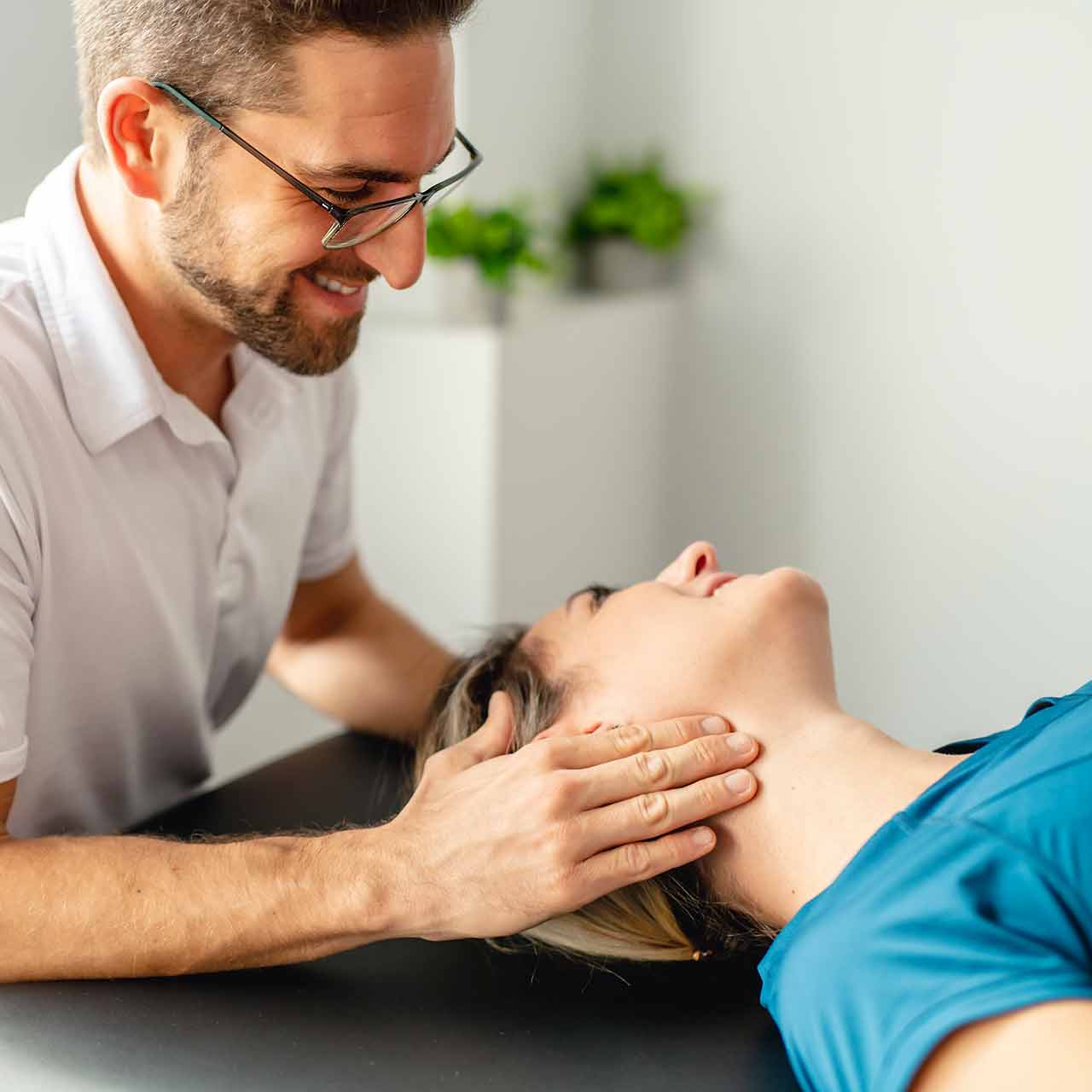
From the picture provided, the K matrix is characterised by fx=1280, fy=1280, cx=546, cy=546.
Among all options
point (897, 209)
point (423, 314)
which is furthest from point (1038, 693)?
point (423, 314)

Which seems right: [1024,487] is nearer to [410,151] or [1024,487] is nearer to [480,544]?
[480,544]

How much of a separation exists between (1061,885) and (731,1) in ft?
8.51

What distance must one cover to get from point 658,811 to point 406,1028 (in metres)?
0.29

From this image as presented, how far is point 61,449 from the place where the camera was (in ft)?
4.36

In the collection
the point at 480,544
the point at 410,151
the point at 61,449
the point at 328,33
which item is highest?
the point at 328,33

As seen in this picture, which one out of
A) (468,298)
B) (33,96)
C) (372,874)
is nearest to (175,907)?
(372,874)

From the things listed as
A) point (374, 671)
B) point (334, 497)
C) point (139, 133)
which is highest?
point (139, 133)

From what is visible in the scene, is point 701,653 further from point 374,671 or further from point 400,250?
point 374,671

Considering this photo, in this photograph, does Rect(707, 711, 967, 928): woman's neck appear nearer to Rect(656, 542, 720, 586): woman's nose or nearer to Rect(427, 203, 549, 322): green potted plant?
Rect(656, 542, 720, 586): woman's nose

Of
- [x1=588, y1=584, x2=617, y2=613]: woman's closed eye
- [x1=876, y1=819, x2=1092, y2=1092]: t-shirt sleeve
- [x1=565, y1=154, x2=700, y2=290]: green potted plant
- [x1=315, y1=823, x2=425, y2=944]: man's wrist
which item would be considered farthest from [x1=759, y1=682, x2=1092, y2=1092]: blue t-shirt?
[x1=565, y1=154, x2=700, y2=290]: green potted plant

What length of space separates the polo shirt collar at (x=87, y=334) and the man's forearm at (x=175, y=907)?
1.52 ft

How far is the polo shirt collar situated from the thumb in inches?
19.4

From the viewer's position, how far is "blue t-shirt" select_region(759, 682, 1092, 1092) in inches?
35.3

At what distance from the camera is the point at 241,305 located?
4.59ft
